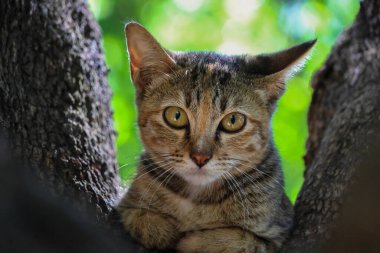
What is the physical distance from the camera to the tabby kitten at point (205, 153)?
347 cm

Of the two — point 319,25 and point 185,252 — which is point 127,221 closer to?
point 185,252

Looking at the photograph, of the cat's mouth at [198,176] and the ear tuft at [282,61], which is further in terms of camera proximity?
the ear tuft at [282,61]

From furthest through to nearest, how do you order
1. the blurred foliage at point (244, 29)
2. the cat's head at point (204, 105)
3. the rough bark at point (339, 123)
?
the blurred foliage at point (244, 29)
the cat's head at point (204, 105)
the rough bark at point (339, 123)

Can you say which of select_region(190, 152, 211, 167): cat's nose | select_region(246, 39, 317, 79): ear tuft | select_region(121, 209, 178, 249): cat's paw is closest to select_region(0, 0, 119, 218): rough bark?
select_region(121, 209, 178, 249): cat's paw

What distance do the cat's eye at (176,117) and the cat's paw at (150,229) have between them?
1.93 ft

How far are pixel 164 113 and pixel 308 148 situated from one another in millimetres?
1592

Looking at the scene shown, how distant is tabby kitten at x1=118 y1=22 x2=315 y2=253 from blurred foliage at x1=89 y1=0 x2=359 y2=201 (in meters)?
3.22

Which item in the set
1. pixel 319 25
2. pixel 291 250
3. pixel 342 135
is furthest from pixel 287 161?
pixel 291 250

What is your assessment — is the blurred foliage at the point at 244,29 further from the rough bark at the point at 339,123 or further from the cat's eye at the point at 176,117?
the cat's eye at the point at 176,117

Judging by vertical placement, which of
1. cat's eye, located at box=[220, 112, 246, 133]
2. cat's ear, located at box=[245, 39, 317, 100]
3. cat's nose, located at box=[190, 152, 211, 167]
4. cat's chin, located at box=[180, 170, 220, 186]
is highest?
cat's ear, located at box=[245, 39, 317, 100]

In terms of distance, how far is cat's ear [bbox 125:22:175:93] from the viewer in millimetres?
3750

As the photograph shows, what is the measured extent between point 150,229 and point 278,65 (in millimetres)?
1359

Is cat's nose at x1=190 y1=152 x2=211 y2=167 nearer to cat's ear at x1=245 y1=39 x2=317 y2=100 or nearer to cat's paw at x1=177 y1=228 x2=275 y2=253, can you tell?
cat's paw at x1=177 y1=228 x2=275 y2=253

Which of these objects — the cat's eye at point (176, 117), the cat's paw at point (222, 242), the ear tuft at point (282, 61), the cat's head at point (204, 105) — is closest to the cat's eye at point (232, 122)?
the cat's head at point (204, 105)
